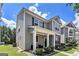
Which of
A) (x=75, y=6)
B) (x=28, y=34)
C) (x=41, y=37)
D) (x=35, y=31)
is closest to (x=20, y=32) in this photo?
(x=28, y=34)

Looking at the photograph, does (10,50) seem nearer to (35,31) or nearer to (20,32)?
(20,32)

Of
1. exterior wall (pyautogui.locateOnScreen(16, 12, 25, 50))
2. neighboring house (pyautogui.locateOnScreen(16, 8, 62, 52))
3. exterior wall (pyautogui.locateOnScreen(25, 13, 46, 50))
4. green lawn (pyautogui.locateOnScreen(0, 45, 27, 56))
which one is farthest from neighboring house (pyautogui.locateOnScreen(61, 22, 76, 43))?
green lawn (pyautogui.locateOnScreen(0, 45, 27, 56))

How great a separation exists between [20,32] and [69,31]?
2.72 feet

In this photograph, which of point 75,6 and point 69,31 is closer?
point 75,6

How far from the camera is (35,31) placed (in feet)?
19.2

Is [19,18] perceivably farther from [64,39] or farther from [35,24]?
[64,39]

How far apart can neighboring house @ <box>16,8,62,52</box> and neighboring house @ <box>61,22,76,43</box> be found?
86mm

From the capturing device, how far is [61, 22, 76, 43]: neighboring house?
5848mm

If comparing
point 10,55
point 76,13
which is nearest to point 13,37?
point 10,55

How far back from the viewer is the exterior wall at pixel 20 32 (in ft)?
19.0

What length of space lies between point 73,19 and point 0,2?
123cm

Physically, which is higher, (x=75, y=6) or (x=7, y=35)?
(x=75, y=6)

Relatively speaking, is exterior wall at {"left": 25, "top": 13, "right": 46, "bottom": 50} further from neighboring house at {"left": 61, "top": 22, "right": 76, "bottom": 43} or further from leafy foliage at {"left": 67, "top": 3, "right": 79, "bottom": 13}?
leafy foliage at {"left": 67, "top": 3, "right": 79, "bottom": 13}

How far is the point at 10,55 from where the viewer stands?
575cm
